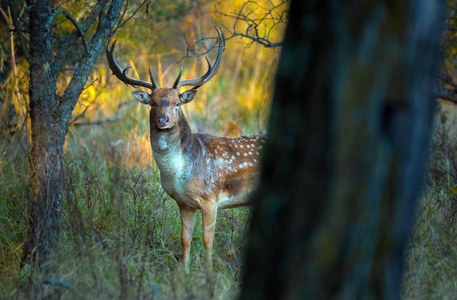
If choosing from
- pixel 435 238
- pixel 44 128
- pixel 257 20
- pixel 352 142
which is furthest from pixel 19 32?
pixel 435 238

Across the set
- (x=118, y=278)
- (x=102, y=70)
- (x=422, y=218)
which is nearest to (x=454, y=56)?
(x=422, y=218)

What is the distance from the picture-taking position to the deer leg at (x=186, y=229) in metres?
4.58

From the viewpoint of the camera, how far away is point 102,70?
8594 millimetres

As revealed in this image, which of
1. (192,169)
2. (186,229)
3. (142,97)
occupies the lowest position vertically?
(186,229)

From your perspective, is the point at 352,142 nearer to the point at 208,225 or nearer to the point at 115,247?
the point at 208,225

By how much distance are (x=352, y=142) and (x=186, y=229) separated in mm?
2826

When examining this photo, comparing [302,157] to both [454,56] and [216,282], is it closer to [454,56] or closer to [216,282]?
[216,282]

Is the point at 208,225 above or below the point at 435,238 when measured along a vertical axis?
below

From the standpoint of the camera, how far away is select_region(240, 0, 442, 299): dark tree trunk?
210 centimetres

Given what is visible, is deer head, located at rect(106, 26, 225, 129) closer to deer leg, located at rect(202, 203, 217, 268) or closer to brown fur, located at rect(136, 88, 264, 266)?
brown fur, located at rect(136, 88, 264, 266)

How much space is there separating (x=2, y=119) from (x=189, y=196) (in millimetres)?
3480

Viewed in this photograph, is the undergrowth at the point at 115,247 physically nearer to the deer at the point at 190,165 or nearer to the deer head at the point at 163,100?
the deer at the point at 190,165

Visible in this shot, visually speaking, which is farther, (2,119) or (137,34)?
(137,34)

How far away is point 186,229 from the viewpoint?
4668 mm
